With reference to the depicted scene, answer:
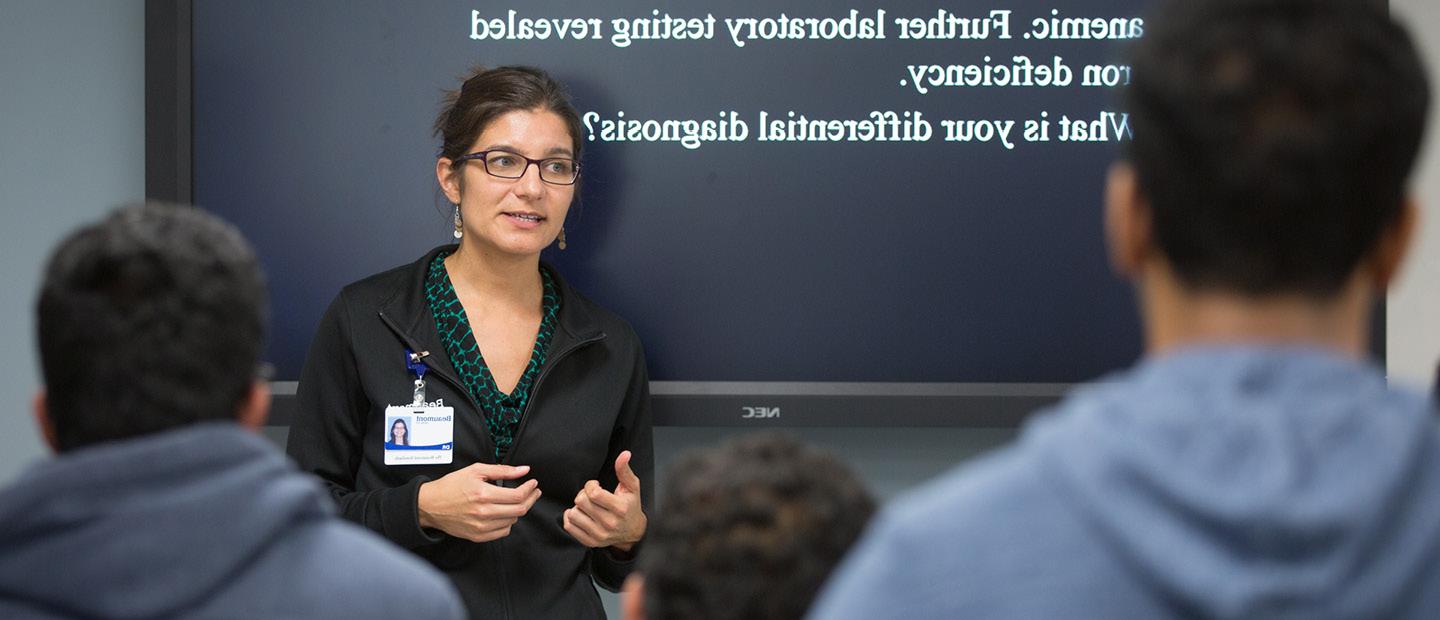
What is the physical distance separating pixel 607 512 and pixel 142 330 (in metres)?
1.43

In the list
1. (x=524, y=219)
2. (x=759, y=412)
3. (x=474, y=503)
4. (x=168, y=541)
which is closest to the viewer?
(x=168, y=541)

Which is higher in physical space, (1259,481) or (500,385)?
(1259,481)

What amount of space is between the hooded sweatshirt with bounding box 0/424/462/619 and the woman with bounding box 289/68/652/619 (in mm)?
1326

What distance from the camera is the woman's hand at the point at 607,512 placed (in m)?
2.47

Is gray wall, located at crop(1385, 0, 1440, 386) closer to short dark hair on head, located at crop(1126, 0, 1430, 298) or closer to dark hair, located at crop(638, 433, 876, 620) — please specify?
dark hair, located at crop(638, 433, 876, 620)

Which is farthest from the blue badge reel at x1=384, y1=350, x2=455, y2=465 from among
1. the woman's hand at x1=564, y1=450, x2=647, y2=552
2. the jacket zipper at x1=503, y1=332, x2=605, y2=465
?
the woman's hand at x1=564, y1=450, x2=647, y2=552

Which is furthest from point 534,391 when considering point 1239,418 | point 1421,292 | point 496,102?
point 1239,418

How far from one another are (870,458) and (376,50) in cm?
128

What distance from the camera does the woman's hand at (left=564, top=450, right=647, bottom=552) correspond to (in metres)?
2.47

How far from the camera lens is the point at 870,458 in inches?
116

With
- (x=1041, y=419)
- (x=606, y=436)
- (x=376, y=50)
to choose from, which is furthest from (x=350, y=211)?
(x=1041, y=419)

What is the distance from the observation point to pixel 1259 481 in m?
Answer: 0.73

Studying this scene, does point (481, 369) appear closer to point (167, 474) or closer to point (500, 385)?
point (500, 385)

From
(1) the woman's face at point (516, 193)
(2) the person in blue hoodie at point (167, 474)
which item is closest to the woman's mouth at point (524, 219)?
(1) the woman's face at point (516, 193)
